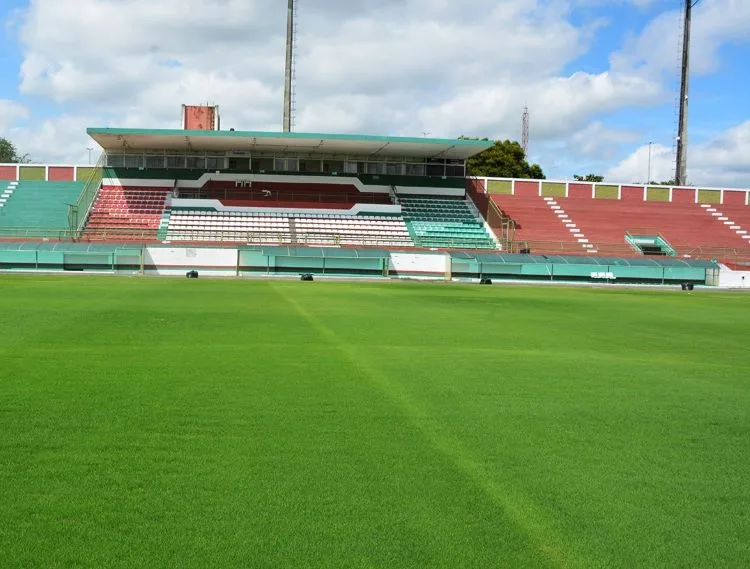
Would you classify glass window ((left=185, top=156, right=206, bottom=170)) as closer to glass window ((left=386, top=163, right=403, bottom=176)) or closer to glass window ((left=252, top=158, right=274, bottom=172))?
glass window ((left=252, top=158, right=274, bottom=172))

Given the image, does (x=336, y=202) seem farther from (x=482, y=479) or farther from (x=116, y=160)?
(x=482, y=479)

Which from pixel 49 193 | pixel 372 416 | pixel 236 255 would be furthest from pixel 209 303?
pixel 49 193

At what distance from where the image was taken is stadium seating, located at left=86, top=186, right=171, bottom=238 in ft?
166

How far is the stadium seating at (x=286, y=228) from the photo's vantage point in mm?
50812

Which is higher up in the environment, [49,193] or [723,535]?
[49,193]

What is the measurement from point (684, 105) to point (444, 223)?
24.8 meters

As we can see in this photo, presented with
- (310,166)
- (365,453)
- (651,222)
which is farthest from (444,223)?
(365,453)

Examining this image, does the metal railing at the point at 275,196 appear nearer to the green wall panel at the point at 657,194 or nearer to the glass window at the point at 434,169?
the glass window at the point at 434,169

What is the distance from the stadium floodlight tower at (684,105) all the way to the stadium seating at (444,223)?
20070 millimetres

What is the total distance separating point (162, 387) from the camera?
851 cm

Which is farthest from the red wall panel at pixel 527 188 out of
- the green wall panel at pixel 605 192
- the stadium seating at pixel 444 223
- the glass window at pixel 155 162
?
the glass window at pixel 155 162

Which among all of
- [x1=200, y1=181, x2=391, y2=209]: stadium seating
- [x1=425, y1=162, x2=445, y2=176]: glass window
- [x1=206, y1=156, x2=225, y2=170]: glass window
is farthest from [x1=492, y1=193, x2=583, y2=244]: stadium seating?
[x1=206, y1=156, x2=225, y2=170]: glass window

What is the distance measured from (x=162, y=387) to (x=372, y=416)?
8.99 feet

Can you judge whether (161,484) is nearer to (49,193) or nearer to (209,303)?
(209,303)
